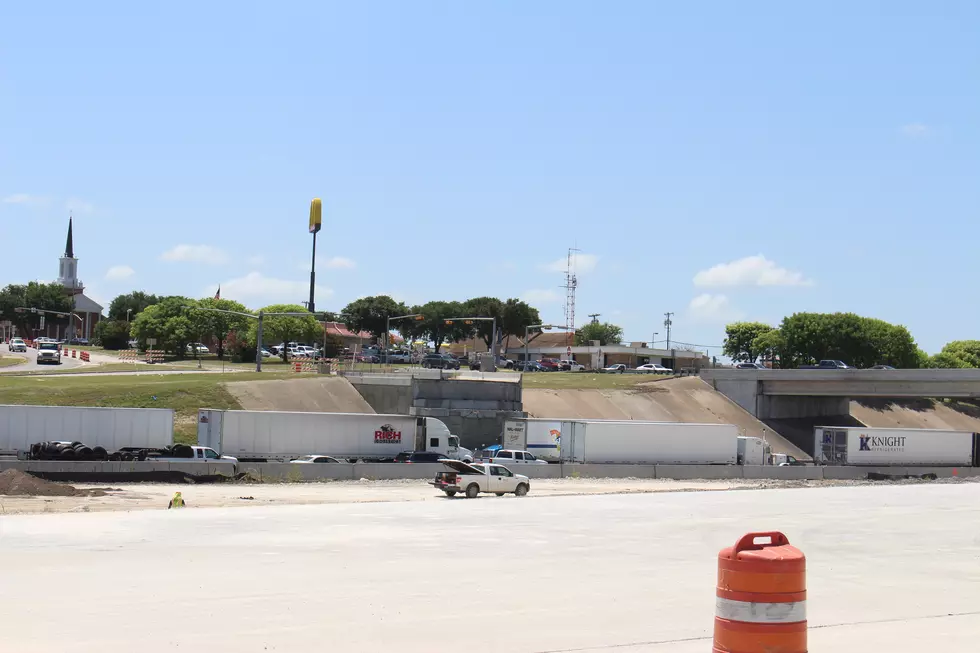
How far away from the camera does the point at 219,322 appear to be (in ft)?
426

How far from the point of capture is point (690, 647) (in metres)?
11.2

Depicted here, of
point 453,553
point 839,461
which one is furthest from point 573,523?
point 839,461

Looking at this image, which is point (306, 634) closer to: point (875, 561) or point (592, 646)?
point (592, 646)

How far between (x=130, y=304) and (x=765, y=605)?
20298 centimetres

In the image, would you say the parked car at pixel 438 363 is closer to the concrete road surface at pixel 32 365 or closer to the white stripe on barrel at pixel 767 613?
the concrete road surface at pixel 32 365

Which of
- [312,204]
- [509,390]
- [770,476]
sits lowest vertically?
[770,476]

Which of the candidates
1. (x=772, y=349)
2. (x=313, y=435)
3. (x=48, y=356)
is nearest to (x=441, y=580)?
(x=313, y=435)

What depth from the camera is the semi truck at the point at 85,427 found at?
45.5 metres

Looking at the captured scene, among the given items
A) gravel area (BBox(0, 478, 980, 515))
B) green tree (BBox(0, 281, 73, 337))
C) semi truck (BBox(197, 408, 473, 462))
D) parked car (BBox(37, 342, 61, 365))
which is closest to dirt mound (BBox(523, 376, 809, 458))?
semi truck (BBox(197, 408, 473, 462))

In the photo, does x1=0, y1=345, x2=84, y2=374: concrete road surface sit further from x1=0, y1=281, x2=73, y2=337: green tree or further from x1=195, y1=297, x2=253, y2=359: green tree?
x1=0, y1=281, x2=73, y2=337: green tree

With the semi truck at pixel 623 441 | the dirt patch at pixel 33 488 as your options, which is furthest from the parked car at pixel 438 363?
the dirt patch at pixel 33 488

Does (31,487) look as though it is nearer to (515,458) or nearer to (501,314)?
(515,458)

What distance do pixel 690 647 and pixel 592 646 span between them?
110 cm

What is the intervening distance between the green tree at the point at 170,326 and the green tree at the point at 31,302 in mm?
59530
